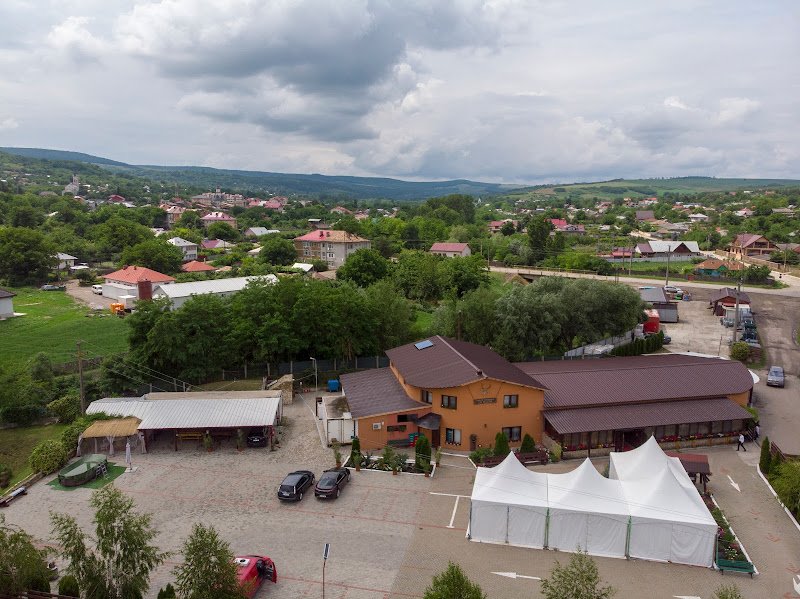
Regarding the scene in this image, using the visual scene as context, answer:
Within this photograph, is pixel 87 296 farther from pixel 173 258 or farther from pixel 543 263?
pixel 543 263

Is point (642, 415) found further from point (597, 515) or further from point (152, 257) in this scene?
point (152, 257)

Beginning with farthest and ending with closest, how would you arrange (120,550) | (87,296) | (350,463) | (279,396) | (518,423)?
(87,296), (279,396), (518,423), (350,463), (120,550)

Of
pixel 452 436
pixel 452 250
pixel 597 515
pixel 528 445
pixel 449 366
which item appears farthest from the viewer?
pixel 452 250

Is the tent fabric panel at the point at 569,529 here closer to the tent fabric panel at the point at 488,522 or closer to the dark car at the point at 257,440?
the tent fabric panel at the point at 488,522

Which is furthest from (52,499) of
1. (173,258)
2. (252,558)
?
(173,258)

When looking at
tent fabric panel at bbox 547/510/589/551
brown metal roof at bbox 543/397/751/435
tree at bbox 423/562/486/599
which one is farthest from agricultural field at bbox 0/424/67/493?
brown metal roof at bbox 543/397/751/435

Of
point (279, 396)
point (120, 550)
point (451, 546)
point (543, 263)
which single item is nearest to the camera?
point (120, 550)

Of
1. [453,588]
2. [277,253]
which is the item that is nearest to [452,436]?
[453,588]
